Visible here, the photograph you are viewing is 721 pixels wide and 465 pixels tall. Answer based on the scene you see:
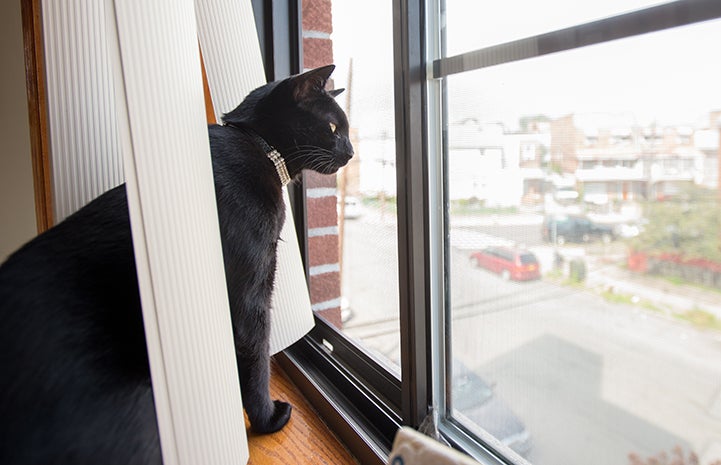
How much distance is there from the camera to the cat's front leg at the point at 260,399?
2.41 feet

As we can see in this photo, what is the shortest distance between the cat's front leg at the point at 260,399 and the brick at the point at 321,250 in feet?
1.32

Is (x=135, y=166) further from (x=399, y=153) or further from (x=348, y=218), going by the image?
(x=348, y=218)

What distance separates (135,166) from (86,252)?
198mm

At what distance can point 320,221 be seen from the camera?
3.89 ft

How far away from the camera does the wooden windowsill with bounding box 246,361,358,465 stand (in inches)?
30.7

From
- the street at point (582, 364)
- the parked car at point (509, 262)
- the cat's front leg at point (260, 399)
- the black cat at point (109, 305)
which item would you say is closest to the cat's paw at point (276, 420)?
the cat's front leg at point (260, 399)

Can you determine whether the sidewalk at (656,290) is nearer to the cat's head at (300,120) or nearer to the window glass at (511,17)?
the window glass at (511,17)

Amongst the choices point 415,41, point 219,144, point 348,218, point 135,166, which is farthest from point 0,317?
point 348,218

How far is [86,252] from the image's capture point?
20.7 inches

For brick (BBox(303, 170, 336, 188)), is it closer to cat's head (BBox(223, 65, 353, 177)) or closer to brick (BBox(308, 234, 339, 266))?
brick (BBox(308, 234, 339, 266))

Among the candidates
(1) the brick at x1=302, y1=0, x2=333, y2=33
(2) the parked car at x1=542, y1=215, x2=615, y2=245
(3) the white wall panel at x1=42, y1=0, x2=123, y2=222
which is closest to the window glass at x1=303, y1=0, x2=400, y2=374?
(1) the brick at x1=302, y1=0, x2=333, y2=33

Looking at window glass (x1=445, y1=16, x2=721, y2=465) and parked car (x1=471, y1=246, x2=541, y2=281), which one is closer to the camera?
window glass (x1=445, y1=16, x2=721, y2=465)

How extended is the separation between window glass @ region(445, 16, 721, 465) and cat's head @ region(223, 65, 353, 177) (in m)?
0.21

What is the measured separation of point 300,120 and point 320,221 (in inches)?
18.1
